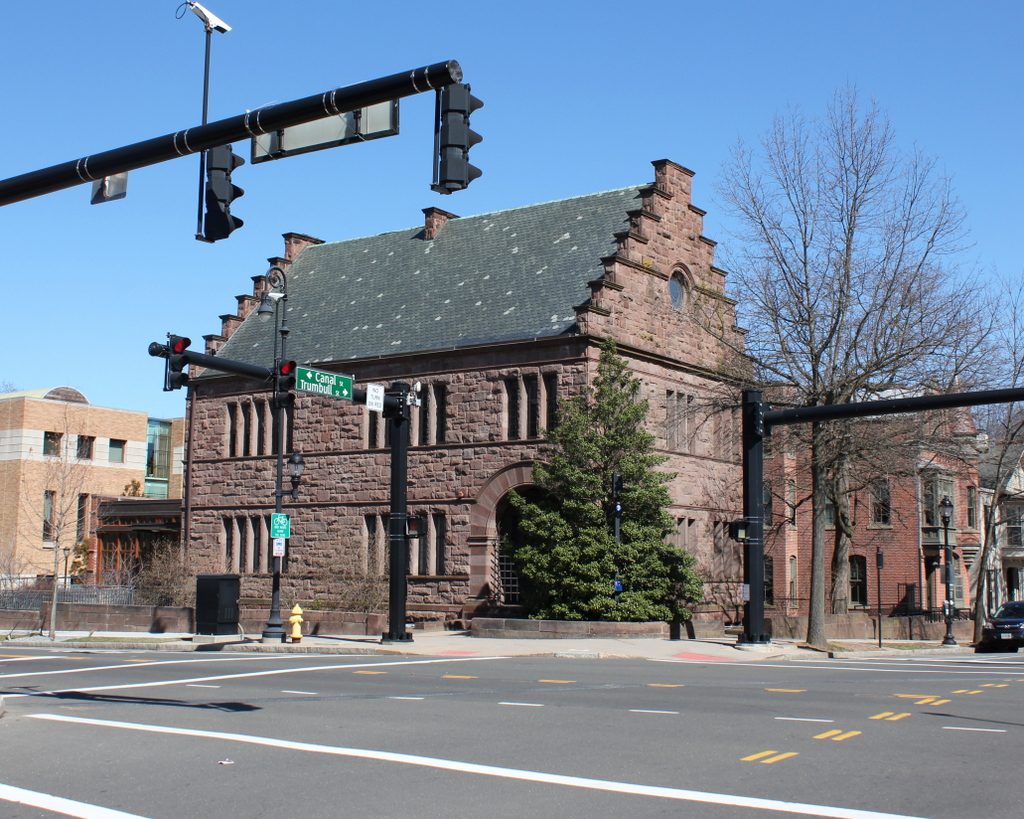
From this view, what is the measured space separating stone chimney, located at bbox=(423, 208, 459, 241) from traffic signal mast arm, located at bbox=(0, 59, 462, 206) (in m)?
31.9

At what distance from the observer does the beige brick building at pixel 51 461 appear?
177 feet

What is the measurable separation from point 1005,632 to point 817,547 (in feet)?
23.4

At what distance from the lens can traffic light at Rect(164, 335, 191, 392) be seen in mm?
21031

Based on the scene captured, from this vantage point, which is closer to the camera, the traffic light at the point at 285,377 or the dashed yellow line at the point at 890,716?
the dashed yellow line at the point at 890,716

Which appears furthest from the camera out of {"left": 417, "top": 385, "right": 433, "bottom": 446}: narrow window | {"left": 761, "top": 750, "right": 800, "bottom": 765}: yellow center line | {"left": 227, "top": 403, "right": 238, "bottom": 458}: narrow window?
{"left": 227, "top": 403, "right": 238, "bottom": 458}: narrow window

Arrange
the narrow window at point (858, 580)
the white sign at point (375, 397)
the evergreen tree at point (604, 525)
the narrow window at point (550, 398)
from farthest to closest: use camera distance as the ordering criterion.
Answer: the narrow window at point (858, 580) < the narrow window at point (550, 398) < the evergreen tree at point (604, 525) < the white sign at point (375, 397)

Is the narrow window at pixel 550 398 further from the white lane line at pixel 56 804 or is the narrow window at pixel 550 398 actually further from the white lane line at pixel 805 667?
the white lane line at pixel 56 804

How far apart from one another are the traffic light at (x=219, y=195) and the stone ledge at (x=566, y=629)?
21.2 meters

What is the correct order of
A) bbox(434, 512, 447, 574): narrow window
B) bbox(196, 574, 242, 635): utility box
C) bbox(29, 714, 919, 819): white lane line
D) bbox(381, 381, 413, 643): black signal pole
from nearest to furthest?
1. bbox(29, 714, 919, 819): white lane line
2. bbox(381, 381, 413, 643): black signal pole
3. bbox(196, 574, 242, 635): utility box
4. bbox(434, 512, 447, 574): narrow window

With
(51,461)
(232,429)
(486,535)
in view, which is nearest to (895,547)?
(486,535)

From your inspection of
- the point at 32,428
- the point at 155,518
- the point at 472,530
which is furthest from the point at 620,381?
the point at 32,428

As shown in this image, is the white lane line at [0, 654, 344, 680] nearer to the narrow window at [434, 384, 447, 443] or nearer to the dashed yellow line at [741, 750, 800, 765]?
the narrow window at [434, 384, 447, 443]

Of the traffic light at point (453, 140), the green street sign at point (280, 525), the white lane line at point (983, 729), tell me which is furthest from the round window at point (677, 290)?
the traffic light at point (453, 140)

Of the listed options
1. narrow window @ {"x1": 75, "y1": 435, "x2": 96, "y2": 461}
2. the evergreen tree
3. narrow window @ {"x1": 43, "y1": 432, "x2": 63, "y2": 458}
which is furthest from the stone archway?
narrow window @ {"x1": 43, "y1": 432, "x2": 63, "y2": 458}
